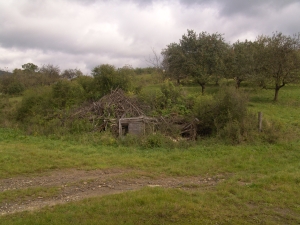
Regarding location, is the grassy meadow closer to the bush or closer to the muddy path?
the muddy path

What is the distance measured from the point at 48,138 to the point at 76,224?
10074 millimetres

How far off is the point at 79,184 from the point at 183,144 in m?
5.85

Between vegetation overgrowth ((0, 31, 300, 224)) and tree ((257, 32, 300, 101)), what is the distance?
88 millimetres

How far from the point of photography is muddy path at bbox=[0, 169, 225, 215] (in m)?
5.55

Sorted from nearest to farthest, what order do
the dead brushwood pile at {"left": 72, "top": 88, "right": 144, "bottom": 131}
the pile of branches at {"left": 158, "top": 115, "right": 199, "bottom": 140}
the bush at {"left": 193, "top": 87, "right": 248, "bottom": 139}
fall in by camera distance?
1. the bush at {"left": 193, "top": 87, "right": 248, "bottom": 139}
2. the pile of branches at {"left": 158, "top": 115, "right": 199, "bottom": 140}
3. the dead brushwood pile at {"left": 72, "top": 88, "right": 144, "bottom": 131}

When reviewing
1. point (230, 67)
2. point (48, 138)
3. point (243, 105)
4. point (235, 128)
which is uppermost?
point (230, 67)

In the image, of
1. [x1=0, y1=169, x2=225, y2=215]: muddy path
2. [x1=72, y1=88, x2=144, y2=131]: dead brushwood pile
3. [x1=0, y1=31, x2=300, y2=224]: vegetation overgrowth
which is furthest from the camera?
[x1=72, y1=88, x2=144, y2=131]: dead brushwood pile

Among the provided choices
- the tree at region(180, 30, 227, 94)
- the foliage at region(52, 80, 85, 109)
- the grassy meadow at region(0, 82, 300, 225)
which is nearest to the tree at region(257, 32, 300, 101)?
the tree at region(180, 30, 227, 94)

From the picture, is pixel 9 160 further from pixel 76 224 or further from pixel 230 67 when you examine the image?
pixel 230 67

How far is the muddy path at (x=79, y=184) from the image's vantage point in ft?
18.2

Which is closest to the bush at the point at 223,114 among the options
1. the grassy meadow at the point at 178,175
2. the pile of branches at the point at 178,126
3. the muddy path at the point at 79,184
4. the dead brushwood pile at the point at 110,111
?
the pile of branches at the point at 178,126

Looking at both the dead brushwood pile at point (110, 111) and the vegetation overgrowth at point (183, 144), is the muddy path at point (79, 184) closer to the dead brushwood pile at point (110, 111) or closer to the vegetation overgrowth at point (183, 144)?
the vegetation overgrowth at point (183, 144)

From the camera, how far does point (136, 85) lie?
1948 cm

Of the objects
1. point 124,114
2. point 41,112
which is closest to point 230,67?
point 124,114
